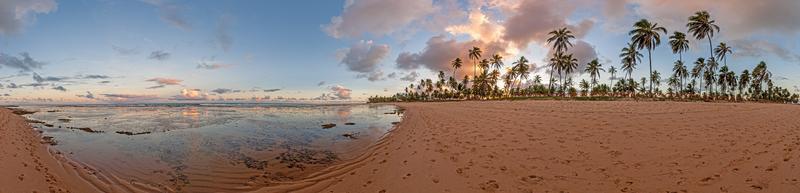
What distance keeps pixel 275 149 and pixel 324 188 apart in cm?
722

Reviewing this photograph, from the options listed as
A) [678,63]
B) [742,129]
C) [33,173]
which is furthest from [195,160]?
[678,63]

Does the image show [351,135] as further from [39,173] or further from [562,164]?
[562,164]

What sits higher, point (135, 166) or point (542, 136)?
point (542, 136)

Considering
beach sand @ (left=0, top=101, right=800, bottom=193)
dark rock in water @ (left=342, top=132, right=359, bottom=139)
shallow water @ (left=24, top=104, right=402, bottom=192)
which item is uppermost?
beach sand @ (left=0, top=101, right=800, bottom=193)

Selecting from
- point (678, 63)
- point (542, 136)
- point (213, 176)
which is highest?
point (678, 63)

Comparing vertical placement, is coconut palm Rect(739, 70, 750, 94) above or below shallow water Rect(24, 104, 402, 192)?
above

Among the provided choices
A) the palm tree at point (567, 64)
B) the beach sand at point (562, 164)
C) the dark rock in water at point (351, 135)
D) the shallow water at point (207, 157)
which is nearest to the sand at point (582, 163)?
the beach sand at point (562, 164)

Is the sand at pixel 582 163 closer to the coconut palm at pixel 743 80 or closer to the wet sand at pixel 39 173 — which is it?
the wet sand at pixel 39 173

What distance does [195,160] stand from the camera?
40.9 feet

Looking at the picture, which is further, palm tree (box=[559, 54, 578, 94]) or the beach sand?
palm tree (box=[559, 54, 578, 94])

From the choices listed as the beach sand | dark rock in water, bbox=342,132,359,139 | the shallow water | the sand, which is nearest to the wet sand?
the beach sand

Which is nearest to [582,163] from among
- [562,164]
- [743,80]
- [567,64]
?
[562,164]

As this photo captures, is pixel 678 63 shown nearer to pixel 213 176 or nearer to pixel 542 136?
pixel 542 136

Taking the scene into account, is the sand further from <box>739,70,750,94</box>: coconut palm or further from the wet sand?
<box>739,70,750,94</box>: coconut palm
